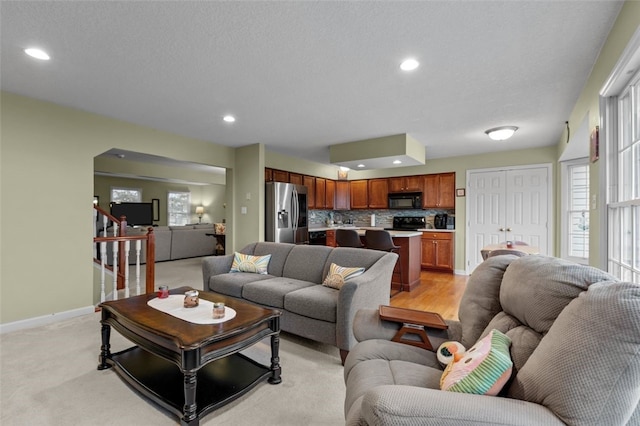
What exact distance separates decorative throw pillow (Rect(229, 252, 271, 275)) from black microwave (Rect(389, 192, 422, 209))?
3.94 meters

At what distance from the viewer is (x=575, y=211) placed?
4820 millimetres

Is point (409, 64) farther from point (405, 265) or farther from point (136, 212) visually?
point (136, 212)

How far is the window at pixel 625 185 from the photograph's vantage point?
174cm

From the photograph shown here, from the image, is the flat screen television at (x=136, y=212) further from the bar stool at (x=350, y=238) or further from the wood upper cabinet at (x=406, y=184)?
the wood upper cabinet at (x=406, y=184)

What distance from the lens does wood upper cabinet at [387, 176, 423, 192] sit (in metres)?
6.60

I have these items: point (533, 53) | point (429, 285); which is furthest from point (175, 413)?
point (429, 285)

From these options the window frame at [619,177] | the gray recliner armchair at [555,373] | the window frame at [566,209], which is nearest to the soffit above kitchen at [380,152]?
the window frame at [566,209]

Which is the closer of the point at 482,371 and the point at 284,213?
the point at 482,371

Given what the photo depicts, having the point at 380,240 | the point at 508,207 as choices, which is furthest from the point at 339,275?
the point at 508,207

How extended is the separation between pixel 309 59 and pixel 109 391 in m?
2.73

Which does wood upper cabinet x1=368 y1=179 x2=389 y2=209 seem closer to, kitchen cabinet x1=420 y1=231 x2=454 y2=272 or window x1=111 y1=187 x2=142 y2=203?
kitchen cabinet x1=420 y1=231 x2=454 y2=272

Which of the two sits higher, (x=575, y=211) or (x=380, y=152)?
(x=380, y=152)

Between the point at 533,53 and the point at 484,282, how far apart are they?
1794 mm

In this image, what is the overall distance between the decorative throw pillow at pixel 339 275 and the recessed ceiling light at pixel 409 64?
5.80 ft
